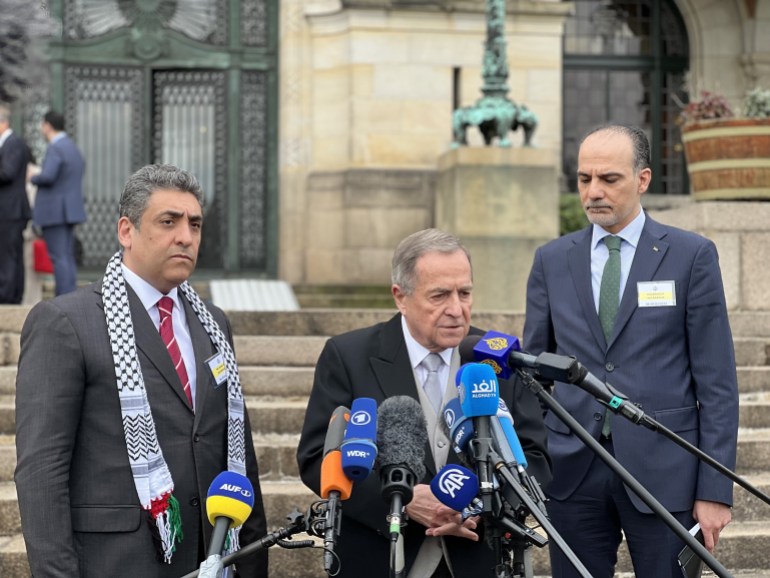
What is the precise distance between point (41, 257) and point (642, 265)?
932 centimetres

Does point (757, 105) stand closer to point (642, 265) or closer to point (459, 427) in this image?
point (642, 265)

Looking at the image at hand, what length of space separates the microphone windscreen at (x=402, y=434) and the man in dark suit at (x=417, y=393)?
25 cm

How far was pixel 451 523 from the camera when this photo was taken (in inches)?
136

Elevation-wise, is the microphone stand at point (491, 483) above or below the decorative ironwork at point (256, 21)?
below

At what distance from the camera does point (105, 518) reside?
11.7ft

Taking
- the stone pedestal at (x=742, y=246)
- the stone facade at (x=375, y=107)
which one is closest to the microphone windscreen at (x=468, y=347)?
the stone pedestal at (x=742, y=246)

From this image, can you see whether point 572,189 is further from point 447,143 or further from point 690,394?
point 690,394

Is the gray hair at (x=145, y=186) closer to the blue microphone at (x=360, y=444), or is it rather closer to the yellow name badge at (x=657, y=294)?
the blue microphone at (x=360, y=444)

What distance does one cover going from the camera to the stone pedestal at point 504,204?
12.0 meters

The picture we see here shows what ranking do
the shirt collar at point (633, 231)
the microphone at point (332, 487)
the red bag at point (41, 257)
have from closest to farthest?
the microphone at point (332, 487) → the shirt collar at point (633, 231) → the red bag at point (41, 257)

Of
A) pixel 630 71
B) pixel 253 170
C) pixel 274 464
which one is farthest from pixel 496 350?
pixel 630 71

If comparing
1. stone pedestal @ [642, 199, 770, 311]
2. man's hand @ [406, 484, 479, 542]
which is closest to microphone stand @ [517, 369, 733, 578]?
man's hand @ [406, 484, 479, 542]

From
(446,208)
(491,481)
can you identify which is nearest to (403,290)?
(491,481)

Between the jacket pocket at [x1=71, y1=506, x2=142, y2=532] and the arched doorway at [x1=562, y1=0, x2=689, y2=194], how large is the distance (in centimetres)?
1509
